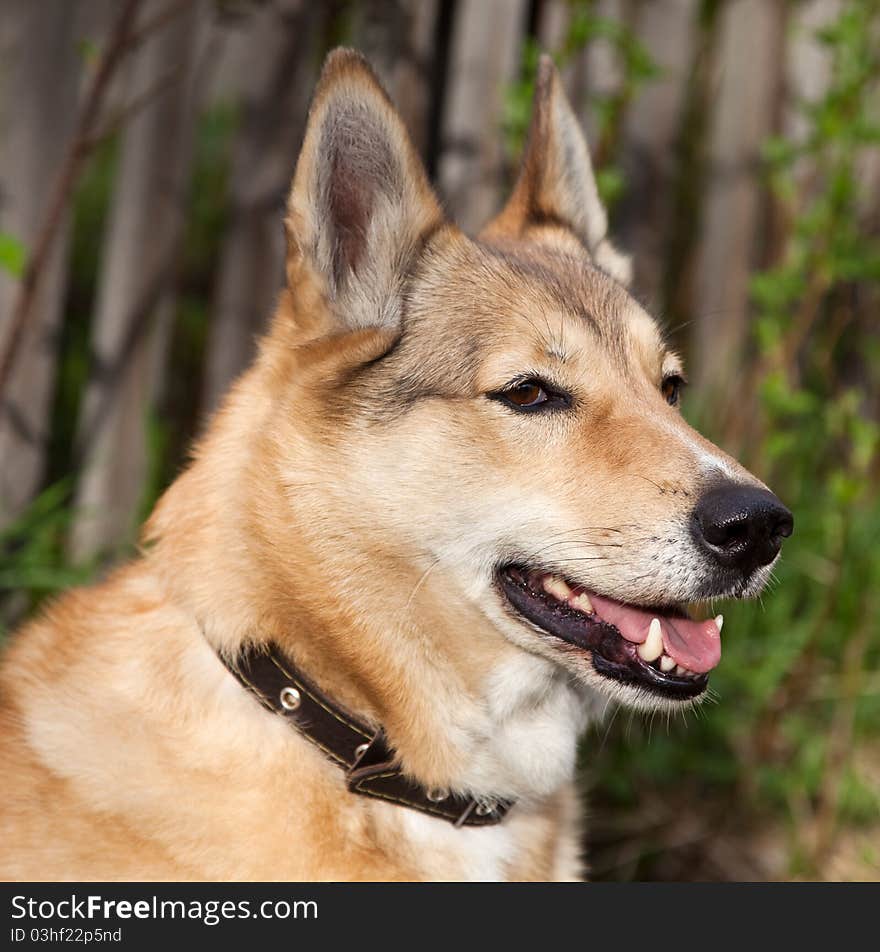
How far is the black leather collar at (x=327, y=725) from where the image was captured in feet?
8.16

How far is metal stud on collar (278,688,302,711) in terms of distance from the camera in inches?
98.1

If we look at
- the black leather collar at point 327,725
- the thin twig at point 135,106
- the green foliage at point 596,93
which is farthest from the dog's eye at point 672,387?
the thin twig at point 135,106

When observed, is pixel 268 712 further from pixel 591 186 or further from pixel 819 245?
pixel 819 245

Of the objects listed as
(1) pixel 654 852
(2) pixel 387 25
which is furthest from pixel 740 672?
(2) pixel 387 25

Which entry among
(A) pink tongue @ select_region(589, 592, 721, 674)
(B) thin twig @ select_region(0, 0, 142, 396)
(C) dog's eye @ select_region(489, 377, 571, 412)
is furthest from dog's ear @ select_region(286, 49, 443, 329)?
(B) thin twig @ select_region(0, 0, 142, 396)

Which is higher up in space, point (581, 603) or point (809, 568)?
point (581, 603)

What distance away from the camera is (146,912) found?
7.75 ft

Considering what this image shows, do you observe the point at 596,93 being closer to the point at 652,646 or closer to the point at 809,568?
the point at 809,568

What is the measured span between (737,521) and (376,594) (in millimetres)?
836

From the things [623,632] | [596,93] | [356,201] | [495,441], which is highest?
[596,93]

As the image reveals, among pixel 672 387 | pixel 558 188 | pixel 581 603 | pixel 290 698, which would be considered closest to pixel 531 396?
pixel 581 603

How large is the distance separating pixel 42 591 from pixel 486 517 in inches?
92.3

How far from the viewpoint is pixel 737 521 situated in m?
2.42

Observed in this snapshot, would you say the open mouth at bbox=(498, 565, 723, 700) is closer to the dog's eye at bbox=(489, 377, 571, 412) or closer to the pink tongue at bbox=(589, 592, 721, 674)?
the pink tongue at bbox=(589, 592, 721, 674)
